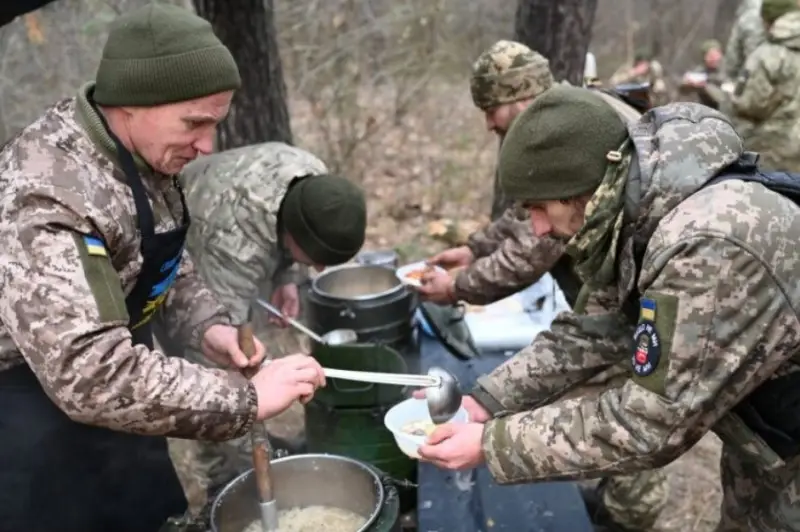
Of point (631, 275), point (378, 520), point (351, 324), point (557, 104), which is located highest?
point (557, 104)

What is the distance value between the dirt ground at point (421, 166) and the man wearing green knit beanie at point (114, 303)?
173 inches

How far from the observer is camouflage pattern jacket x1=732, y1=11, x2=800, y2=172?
593cm

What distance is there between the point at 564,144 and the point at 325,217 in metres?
1.56

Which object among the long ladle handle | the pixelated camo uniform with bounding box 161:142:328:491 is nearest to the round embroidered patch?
the long ladle handle

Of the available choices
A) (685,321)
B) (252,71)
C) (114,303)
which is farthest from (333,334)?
(252,71)

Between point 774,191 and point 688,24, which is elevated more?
point 774,191

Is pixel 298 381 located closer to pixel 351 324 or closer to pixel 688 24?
pixel 351 324

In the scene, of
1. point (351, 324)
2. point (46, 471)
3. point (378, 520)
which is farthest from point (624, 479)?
point (46, 471)

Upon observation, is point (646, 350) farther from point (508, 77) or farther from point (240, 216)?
point (508, 77)

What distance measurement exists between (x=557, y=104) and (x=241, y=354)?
1.20 meters

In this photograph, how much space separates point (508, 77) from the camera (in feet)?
12.4

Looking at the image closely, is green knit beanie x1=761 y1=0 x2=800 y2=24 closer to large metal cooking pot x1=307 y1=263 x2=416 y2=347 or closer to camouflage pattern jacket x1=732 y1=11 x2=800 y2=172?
camouflage pattern jacket x1=732 y1=11 x2=800 y2=172

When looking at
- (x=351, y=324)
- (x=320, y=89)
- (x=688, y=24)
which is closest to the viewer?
(x=351, y=324)

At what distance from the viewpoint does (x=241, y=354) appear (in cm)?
252
